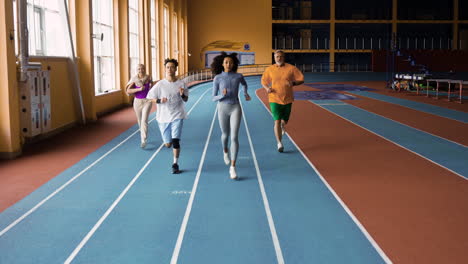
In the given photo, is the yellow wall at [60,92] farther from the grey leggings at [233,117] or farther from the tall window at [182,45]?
the tall window at [182,45]

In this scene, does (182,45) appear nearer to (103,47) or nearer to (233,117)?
(103,47)

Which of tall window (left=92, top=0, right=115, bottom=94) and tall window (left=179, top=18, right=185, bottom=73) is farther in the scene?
tall window (left=179, top=18, right=185, bottom=73)

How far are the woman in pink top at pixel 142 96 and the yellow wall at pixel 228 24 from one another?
3011 centimetres

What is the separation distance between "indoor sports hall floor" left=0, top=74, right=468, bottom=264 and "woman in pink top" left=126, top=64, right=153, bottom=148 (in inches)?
15.5

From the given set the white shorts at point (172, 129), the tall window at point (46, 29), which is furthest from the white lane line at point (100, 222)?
the tall window at point (46, 29)

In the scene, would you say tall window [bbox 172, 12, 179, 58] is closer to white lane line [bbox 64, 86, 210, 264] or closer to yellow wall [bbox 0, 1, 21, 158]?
yellow wall [bbox 0, 1, 21, 158]

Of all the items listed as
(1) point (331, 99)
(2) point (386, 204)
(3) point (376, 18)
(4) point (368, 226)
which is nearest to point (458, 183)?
(2) point (386, 204)

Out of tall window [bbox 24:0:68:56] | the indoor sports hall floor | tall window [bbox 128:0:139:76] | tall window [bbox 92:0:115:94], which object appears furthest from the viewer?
tall window [bbox 128:0:139:76]

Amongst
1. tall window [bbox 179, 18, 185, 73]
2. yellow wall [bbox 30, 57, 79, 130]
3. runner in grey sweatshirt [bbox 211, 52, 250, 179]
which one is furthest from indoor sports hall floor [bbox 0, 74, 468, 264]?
tall window [bbox 179, 18, 185, 73]

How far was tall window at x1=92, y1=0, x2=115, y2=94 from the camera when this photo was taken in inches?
599

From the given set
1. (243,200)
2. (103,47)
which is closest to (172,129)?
(243,200)

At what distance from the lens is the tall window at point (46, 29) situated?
10703 mm

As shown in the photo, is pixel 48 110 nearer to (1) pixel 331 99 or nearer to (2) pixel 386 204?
(2) pixel 386 204

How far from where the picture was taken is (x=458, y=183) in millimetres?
6781
